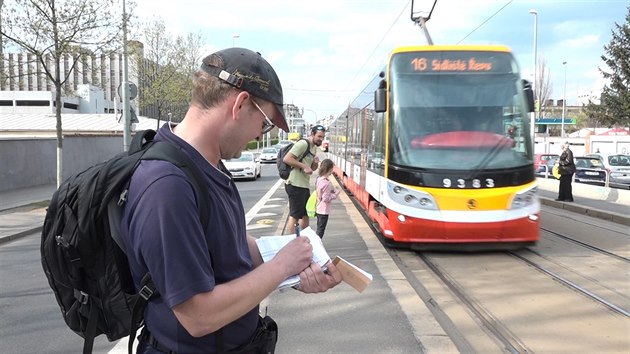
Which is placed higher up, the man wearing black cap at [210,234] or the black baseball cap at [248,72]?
the black baseball cap at [248,72]

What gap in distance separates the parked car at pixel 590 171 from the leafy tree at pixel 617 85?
9169 mm

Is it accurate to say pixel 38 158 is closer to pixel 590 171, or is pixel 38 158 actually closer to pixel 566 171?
pixel 566 171

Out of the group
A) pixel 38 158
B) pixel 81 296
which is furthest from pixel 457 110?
pixel 38 158

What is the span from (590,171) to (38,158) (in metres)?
21.9

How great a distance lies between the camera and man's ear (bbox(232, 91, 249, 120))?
1.54 m

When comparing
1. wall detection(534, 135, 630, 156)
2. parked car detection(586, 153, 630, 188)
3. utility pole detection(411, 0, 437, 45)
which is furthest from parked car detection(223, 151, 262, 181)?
wall detection(534, 135, 630, 156)

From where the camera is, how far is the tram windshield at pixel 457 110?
24.2 ft

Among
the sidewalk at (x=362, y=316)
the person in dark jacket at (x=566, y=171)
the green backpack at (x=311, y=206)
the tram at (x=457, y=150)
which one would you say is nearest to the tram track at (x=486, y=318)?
the sidewalk at (x=362, y=316)

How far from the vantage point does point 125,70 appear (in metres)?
18.8

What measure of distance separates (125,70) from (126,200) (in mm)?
19147

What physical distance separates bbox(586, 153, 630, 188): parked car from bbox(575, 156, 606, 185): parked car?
17.9 inches

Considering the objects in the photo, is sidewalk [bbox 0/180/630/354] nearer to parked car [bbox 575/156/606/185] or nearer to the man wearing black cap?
the man wearing black cap

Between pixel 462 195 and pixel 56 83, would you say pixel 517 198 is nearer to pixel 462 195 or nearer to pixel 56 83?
pixel 462 195

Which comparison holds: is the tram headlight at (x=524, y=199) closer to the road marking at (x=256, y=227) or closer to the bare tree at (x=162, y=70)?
the road marking at (x=256, y=227)
